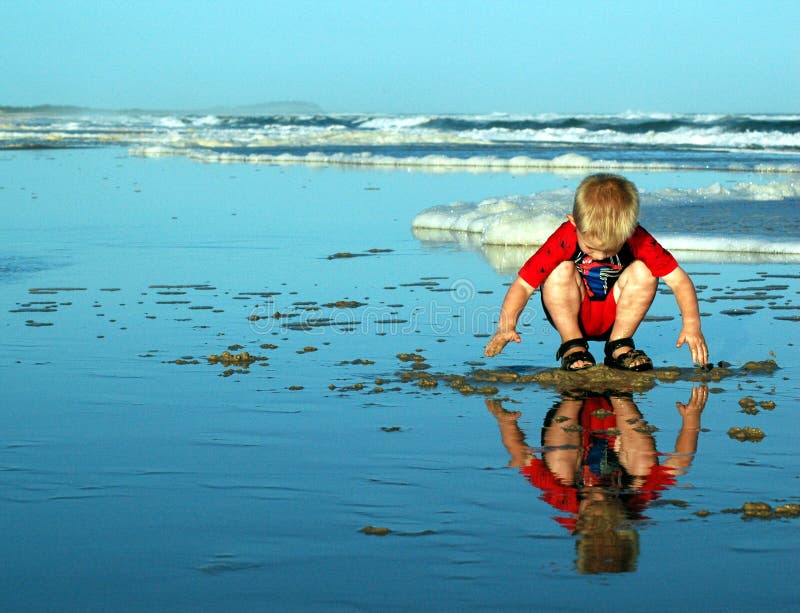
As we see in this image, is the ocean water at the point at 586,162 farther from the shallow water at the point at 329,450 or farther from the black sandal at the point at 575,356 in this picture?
the black sandal at the point at 575,356

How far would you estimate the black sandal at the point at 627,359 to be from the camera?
197 inches

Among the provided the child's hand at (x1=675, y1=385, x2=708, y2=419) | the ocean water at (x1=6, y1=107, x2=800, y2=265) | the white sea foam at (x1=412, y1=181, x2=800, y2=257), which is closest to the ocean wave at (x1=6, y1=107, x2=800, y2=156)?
the ocean water at (x1=6, y1=107, x2=800, y2=265)

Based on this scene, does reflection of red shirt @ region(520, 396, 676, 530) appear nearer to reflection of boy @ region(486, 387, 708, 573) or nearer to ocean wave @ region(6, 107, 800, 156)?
reflection of boy @ region(486, 387, 708, 573)

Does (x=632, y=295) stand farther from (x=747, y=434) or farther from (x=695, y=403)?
(x=747, y=434)

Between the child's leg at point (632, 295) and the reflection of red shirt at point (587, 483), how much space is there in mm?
1096

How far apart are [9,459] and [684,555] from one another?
206 cm

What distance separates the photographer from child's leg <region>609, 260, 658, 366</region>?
5.01 meters

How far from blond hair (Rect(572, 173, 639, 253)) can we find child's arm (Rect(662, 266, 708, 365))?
1.25ft

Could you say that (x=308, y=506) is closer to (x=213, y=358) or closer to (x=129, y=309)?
(x=213, y=358)

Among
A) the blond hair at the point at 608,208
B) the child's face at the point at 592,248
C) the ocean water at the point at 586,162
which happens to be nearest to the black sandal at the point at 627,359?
the child's face at the point at 592,248

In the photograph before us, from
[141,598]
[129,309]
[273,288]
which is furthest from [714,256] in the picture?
[141,598]

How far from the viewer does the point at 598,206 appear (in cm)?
464

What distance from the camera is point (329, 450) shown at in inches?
150

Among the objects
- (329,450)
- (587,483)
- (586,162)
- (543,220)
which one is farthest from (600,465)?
(586,162)
